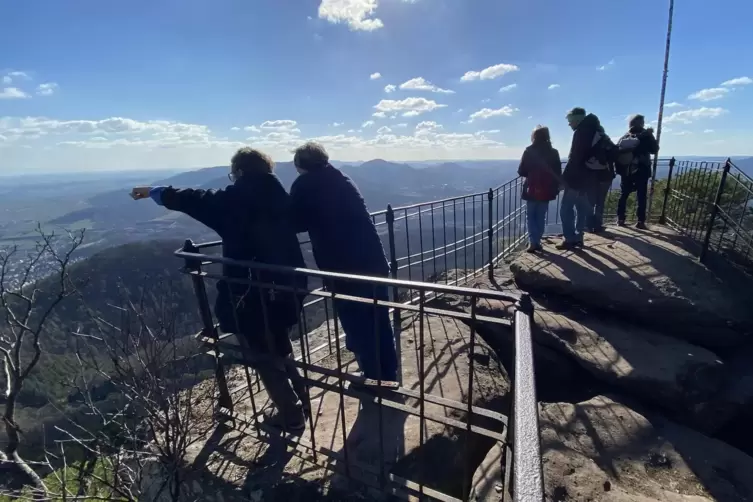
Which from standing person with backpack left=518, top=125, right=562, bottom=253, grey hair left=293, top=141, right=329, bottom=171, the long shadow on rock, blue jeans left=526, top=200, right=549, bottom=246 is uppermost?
grey hair left=293, top=141, right=329, bottom=171

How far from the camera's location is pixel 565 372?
15.8 ft

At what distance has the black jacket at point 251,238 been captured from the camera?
2.93 metres

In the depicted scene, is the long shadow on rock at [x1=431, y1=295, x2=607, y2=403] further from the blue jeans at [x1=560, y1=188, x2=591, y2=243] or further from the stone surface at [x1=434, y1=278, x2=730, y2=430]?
the blue jeans at [x1=560, y1=188, x2=591, y2=243]

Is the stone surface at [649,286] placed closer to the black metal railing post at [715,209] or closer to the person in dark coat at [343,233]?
the black metal railing post at [715,209]

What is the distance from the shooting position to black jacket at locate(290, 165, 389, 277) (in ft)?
10.2

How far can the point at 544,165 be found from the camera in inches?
233

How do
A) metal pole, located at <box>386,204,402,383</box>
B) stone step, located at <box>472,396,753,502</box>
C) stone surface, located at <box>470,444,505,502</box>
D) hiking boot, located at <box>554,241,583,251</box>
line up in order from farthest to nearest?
hiking boot, located at <box>554,241,583,251</box>, metal pole, located at <box>386,204,402,383</box>, stone step, located at <box>472,396,753,502</box>, stone surface, located at <box>470,444,505,502</box>

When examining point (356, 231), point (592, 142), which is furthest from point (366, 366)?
point (592, 142)

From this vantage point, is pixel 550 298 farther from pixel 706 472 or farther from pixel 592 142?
pixel 706 472

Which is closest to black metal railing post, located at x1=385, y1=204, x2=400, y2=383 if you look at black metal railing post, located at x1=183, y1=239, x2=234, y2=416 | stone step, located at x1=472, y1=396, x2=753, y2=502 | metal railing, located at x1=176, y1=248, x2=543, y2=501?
metal railing, located at x1=176, y1=248, x2=543, y2=501

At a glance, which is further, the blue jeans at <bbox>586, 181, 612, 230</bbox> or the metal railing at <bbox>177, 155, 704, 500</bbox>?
the blue jeans at <bbox>586, 181, 612, 230</bbox>

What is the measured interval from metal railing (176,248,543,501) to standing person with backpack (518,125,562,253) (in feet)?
8.99

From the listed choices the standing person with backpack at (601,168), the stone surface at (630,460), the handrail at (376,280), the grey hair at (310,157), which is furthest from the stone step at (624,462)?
the standing person with backpack at (601,168)

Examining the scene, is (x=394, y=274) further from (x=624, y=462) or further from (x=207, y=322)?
(x=624, y=462)
